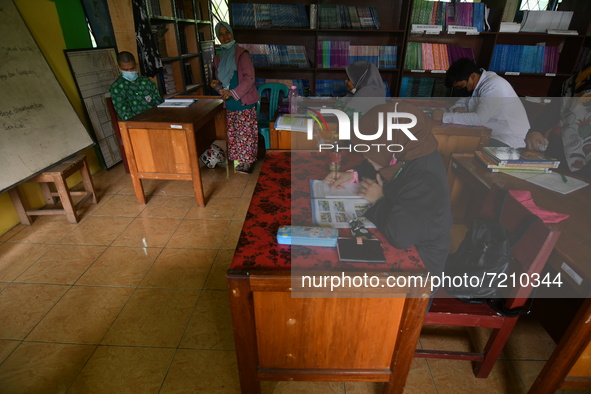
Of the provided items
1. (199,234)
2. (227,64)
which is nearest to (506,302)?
(199,234)

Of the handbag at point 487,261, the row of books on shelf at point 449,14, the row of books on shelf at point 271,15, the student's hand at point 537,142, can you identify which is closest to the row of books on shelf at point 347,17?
the row of books on shelf at point 271,15

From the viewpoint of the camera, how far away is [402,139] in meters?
1.19

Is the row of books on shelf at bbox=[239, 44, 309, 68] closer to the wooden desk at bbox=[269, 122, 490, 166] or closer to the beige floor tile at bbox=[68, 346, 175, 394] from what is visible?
the wooden desk at bbox=[269, 122, 490, 166]

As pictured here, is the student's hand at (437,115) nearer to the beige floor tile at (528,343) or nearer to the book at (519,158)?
the book at (519,158)

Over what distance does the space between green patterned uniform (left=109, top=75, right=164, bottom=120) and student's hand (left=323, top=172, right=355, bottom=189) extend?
2299 mm

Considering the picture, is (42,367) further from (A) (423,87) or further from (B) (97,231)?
(A) (423,87)

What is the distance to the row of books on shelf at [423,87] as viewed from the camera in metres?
3.97

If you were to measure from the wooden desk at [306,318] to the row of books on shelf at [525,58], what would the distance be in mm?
Result: 3720

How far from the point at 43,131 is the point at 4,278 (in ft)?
3.55

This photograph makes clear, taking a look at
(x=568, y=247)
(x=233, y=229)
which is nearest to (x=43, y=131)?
(x=233, y=229)

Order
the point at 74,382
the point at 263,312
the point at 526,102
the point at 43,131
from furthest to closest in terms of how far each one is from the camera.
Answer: the point at 526,102 < the point at 43,131 < the point at 74,382 < the point at 263,312

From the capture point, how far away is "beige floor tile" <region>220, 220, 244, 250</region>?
231 cm

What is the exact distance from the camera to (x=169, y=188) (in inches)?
124

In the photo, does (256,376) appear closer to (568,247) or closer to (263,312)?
(263,312)
